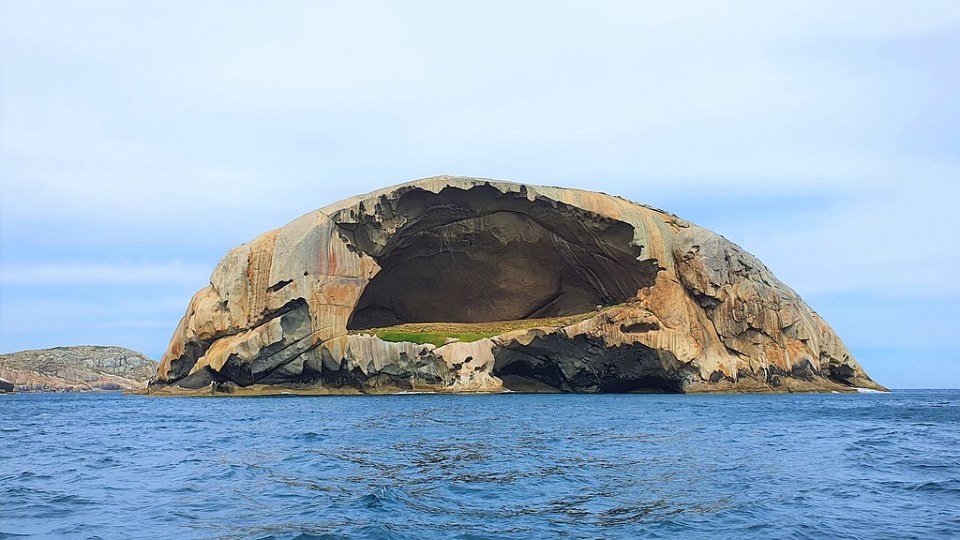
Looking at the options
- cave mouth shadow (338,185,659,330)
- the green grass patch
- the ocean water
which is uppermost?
cave mouth shadow (338,185,659,330)

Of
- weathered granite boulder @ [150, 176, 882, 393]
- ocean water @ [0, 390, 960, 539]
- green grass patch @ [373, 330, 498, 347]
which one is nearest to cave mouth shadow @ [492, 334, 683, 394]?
weathered granite boulder @ [150, 176, 882, 393]

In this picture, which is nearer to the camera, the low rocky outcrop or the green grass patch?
the green grass patch

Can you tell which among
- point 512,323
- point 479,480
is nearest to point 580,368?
point 512,323

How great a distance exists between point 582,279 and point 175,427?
1454 inches

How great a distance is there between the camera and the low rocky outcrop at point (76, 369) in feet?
325

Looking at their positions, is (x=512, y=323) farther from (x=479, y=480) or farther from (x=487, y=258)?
(x=479, y=480)

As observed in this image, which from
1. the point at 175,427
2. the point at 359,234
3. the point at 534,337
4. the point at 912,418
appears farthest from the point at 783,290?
the point at 175,427

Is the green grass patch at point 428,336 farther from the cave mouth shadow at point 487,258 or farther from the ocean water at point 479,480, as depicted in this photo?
the ocean water at point 479,480

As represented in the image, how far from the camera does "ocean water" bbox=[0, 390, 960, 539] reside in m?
11.5

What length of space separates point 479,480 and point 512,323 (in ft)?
137

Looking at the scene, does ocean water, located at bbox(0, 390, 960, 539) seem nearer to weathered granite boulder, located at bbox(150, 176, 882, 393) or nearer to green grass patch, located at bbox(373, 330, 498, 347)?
weathered granite boulder, located at bbox(150, 176, 882, 393)

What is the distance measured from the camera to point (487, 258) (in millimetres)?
59250

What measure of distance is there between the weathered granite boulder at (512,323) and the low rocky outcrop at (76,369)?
54935 millimetres

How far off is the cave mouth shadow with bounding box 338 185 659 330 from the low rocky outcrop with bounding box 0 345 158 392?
165 feet
